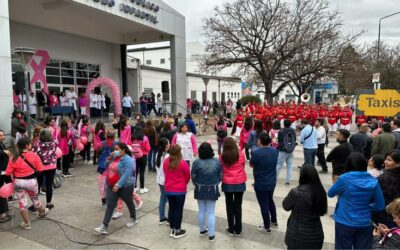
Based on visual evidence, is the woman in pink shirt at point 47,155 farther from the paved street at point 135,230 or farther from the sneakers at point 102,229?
the sneakers at point 102,229

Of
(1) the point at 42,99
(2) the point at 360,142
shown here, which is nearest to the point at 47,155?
(2) the point at 360,142

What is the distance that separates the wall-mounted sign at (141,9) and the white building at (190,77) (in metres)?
7.88

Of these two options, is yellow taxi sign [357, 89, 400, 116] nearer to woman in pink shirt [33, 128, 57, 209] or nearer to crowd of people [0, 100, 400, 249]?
Result: crowd of people [0, 100, 400, 249]

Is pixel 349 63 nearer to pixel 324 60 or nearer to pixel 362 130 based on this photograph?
pixel 324 60

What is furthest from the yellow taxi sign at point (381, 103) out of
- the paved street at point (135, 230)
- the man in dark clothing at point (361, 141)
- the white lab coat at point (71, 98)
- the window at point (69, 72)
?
the window at point (69, 72)

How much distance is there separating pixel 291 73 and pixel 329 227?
71.7 ft

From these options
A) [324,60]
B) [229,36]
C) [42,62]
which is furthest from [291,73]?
[42,62]

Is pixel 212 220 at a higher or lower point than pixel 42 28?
lower

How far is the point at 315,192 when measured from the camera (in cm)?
342

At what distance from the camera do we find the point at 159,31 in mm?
19703

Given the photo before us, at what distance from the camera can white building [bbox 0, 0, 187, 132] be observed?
16.2 meters

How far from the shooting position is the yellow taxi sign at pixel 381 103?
11430 mm

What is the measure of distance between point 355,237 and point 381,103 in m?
9.82

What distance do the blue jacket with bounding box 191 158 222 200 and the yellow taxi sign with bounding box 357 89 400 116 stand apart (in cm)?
942
